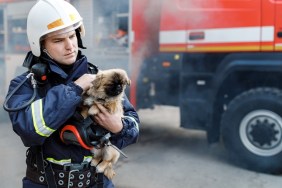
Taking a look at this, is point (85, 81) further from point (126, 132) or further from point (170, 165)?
point (170, 165)

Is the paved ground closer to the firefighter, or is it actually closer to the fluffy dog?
the firefighter

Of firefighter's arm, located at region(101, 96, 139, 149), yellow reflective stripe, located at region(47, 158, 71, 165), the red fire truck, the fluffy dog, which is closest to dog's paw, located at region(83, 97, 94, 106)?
the fluffy dog

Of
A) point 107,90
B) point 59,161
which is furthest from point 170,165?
point 107,90

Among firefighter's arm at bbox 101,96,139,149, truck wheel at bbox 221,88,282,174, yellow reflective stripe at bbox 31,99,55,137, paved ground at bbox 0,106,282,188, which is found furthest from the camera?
truck wheel at bbox 221,88,282,174

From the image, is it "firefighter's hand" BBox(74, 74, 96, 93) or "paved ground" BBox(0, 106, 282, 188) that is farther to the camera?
"paved ground" BBox(0, 106, 282, 188)

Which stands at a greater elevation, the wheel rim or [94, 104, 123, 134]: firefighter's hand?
[94, 104, 123, 134]: firefighter's hand

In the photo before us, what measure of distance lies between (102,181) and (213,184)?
198cm

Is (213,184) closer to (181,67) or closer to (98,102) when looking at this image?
(181,67)

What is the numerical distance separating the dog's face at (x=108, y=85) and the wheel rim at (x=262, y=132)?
2.47m

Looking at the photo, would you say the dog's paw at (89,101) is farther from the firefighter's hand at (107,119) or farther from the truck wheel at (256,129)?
the truck wheel at (256,129)

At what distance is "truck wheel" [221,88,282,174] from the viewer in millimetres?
3287

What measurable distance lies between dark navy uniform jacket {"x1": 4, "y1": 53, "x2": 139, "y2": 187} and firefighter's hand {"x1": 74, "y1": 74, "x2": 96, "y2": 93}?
0.07ft

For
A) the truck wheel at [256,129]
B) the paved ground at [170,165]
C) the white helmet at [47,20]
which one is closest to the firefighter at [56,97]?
the white helmet at [47,20]

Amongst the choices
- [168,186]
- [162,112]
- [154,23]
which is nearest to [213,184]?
[168,186]
